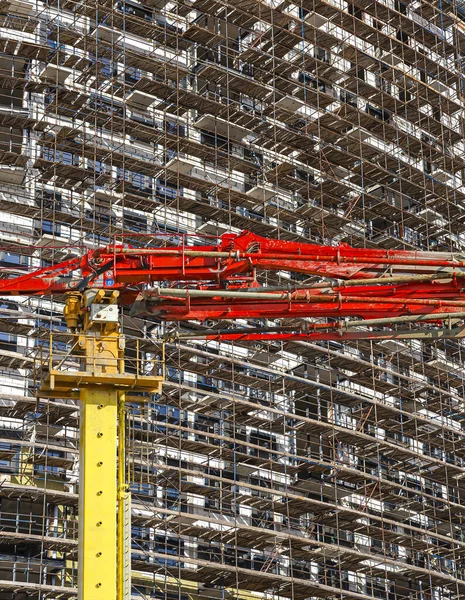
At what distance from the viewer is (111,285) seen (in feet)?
96.2

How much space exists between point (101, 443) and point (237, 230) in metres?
23.3

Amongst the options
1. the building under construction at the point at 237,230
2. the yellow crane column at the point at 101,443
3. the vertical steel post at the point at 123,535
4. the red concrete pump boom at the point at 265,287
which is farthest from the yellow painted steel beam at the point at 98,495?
the building under construction at the point at 237,230

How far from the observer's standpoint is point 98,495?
26.9 m

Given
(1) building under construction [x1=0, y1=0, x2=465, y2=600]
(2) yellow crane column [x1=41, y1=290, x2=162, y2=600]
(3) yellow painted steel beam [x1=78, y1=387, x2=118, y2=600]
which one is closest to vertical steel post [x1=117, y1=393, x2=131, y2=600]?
(2) yellow crane column [x1=41, y1=290, x2=162, y2=600]

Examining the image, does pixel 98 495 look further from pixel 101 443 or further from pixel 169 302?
pixel 169 302

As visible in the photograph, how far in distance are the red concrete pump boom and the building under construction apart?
21.1 feet

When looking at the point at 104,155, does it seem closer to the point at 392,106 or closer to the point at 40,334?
the point at 40,334

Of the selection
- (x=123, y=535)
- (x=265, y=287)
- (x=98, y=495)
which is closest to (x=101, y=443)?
(x=98, y=495)

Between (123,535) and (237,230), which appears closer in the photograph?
(123,535)

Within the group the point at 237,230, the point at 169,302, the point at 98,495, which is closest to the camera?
the point at 98,495

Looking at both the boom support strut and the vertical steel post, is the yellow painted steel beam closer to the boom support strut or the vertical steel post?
the boom support strut

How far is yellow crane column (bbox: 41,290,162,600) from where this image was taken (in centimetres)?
2650

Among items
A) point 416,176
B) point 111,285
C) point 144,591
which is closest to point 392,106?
point 416,176

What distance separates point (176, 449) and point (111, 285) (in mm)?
15160
